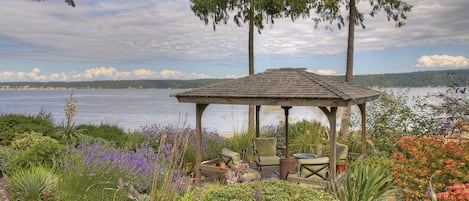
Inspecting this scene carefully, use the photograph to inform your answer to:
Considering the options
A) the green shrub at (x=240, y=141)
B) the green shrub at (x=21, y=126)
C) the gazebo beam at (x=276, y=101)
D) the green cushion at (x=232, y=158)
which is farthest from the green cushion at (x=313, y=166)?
the green shrub at (x=21, y=126)

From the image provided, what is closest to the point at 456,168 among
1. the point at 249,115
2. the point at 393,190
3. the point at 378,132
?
the point at 393,190

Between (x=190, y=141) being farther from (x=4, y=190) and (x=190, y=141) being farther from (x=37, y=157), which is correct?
(x=4, y=190)

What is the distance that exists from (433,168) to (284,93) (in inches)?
112

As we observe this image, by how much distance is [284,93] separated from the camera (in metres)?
7.97

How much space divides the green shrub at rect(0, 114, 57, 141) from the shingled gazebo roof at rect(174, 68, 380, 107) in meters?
4.70

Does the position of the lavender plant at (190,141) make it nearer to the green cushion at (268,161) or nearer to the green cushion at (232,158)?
the green cushion at (268,161)

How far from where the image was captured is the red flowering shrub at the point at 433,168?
5.90m

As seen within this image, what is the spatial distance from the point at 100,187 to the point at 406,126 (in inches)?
360

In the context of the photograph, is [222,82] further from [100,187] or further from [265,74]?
[100,187]

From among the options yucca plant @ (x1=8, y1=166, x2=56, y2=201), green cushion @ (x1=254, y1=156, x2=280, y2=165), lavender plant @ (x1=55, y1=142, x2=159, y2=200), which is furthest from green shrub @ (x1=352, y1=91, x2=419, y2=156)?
yucca plant @ (x1=8, y1=166, x2=56, y2=201)

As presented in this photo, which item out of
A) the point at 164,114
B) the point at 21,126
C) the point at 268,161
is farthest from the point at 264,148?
the point at 164,114

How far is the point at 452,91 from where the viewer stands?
12656mm

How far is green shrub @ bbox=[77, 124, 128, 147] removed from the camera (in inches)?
454

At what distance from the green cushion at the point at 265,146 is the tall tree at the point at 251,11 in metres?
4.73
